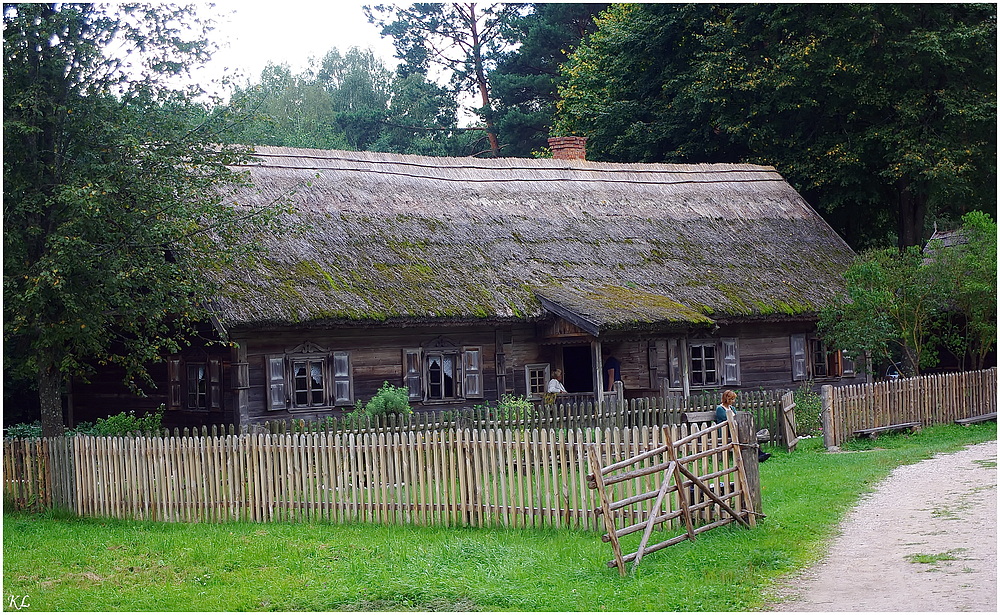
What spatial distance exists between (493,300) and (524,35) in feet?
91.2

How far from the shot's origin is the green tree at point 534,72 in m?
44.8

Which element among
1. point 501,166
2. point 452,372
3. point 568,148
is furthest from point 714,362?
point 568,148

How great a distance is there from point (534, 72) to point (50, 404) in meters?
33.8

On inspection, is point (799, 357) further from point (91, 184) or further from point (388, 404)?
point (91, 184)

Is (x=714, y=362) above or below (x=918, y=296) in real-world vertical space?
below

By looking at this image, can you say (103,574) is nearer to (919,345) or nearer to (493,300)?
(493,300)

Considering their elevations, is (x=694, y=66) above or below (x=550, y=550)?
above

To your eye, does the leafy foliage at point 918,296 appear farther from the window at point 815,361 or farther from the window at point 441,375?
the window at point 441,375

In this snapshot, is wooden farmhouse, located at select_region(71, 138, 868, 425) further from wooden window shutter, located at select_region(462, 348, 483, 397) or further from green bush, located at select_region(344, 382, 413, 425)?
green bush, located at select_region(344, 382, 413, 425)

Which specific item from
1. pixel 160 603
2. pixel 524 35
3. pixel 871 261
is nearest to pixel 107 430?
pixel 160 603

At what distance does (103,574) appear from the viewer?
33.3ft

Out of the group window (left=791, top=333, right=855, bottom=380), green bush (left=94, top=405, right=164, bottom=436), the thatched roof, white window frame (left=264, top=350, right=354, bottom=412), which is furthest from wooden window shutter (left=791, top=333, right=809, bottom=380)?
green bush (left=94, top=405, right=164, bottom=436)

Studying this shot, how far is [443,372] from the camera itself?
21.4 meters

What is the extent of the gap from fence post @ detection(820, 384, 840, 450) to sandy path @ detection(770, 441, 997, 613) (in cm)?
430
